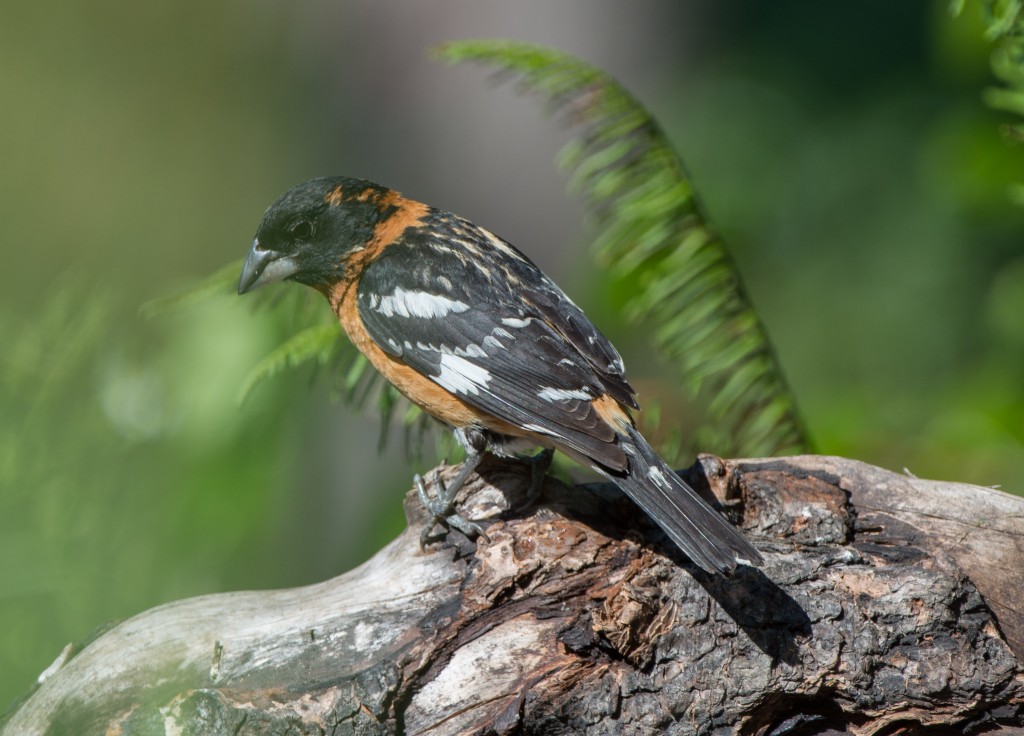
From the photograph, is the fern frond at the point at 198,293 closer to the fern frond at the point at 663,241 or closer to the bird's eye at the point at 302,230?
the bird's eye at the point at 302,230

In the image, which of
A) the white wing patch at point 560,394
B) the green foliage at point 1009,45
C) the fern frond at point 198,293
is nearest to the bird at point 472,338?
the white wing patch at point 560,394

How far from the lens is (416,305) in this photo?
118 inches

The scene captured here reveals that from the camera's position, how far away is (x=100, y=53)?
868 cm

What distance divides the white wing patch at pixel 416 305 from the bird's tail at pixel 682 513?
0.67 metres

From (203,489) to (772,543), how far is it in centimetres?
140

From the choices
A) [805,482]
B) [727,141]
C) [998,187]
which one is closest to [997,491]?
[805,482]

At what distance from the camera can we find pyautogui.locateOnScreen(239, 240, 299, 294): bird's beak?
3.20 m

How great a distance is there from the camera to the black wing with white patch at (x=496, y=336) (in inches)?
107

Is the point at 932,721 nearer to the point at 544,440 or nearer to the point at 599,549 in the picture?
the point at 599,549

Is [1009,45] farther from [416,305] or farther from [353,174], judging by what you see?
[353,174]

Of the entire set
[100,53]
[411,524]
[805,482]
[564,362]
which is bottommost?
[411,524]

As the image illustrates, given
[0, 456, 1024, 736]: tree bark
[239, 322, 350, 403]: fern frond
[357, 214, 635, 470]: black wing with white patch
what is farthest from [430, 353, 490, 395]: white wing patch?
[239, 322, 350, 403]: fern frond

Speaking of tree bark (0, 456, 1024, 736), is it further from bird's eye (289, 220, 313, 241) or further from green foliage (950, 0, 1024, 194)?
green foliage (950, 0, 1024, 194)

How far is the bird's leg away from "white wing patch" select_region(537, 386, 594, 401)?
273 mm
